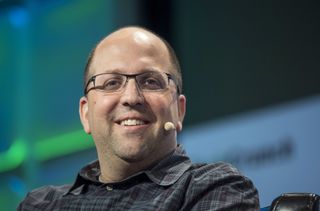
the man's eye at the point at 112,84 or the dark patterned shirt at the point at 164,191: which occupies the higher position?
the man's eye at the point at 112,84

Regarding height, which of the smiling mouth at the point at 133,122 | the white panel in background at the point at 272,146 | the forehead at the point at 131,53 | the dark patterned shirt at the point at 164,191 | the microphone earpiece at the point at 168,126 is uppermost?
the forehead at the point at 131,53

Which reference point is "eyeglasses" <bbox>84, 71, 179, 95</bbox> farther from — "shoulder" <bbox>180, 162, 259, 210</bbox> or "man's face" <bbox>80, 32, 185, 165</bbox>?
"shoulder" <bbox>180, 162, 259, 210</bbox>

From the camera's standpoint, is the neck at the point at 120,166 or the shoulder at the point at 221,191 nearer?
the shoulder at the point at 221,191

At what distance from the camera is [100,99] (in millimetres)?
1681

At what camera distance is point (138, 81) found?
1.66m

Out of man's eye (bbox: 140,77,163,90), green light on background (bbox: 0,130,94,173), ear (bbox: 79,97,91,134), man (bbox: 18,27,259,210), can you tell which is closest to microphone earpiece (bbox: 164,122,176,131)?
man (bbox: 18,27,259,210)

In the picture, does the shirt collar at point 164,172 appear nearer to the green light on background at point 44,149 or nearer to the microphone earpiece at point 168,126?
the microphone earpiece at point 168,126

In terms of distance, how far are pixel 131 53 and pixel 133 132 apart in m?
0.22

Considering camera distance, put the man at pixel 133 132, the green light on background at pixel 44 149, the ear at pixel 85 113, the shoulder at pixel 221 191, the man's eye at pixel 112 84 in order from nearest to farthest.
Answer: the shoulder at pixel 221 191
the man at pixel 133 132
the man's eye at pixel 112 84
the ear at pixel 85 113
the green light on background at pixel 44 149

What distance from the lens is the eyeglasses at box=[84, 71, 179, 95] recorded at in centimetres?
166

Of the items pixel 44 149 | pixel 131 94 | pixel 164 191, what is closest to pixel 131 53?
pixel 131 94

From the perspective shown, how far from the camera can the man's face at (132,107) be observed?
163 centimetres

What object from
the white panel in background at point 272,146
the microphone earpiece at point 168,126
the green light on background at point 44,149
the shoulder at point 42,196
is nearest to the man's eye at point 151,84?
the microphone earpiece at point 168,126

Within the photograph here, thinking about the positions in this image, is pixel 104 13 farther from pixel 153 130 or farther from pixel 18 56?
pixel 153 130
